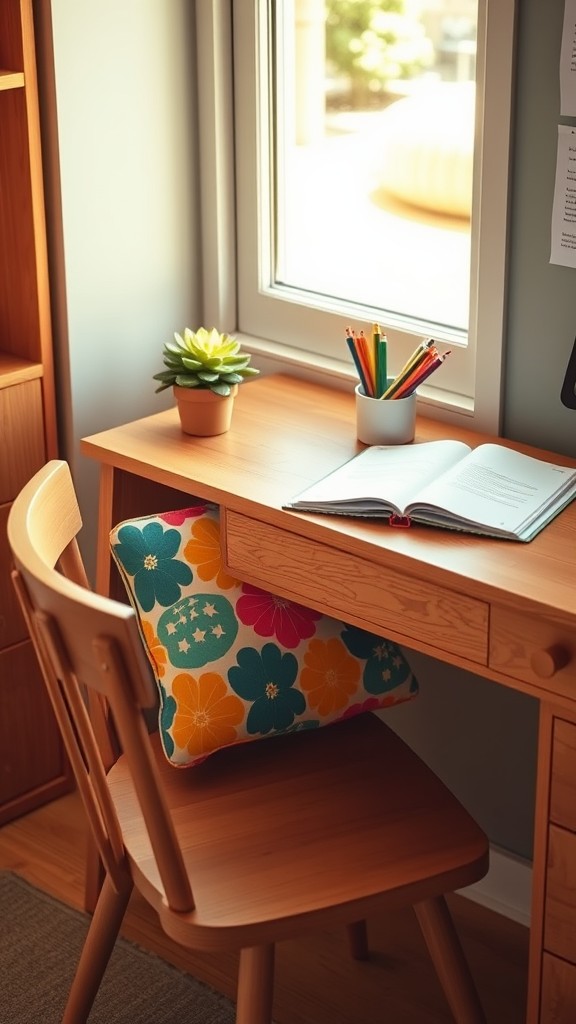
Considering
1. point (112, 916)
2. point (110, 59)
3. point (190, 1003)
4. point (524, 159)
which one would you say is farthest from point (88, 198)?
point (190, 1003)

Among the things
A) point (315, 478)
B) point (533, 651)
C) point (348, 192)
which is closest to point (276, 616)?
point (315, 478)

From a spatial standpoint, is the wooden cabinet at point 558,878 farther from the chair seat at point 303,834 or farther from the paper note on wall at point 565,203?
the paper note on wall at point 565,203

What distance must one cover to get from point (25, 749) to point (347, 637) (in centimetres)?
80

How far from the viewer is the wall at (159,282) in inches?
72.0

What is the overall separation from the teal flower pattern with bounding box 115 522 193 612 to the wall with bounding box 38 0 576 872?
1.58 ft

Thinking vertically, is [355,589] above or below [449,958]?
above

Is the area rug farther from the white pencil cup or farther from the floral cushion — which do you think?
the white pencil cup

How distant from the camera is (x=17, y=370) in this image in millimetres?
2031

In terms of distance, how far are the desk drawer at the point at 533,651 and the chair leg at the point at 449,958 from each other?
303 mm

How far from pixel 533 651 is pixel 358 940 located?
28.9 inches

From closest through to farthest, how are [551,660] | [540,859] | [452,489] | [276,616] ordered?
[551,660], [540,859], [452,489], [276,616]

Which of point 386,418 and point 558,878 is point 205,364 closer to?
point 386,418

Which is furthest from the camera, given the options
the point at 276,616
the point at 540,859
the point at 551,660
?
the point at 276,616

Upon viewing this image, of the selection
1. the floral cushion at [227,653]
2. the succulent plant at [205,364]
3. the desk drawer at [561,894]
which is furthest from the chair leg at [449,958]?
the succulent plant at [205,364]
